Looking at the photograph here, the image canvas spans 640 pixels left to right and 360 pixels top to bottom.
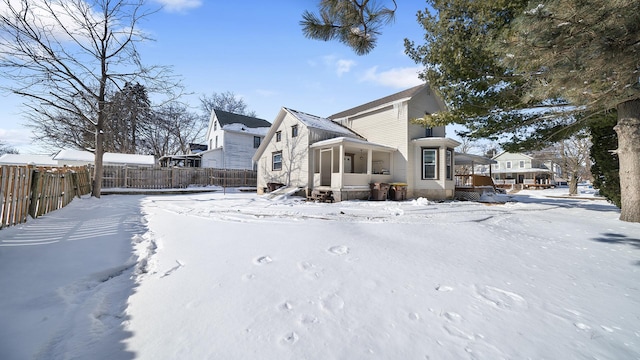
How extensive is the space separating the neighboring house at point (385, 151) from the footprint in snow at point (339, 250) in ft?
25.2

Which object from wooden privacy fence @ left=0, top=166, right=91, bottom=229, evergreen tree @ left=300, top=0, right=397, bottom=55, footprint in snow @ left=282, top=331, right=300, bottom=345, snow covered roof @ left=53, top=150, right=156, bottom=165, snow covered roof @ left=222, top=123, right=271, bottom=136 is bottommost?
footprint in snow @ left=282, top=331, right=300, bottom=345

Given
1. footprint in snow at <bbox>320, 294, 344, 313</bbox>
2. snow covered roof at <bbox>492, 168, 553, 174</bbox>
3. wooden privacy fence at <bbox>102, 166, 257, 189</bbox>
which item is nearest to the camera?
footprint in snow at <bbox>320, 294, 344, 313</bbox>

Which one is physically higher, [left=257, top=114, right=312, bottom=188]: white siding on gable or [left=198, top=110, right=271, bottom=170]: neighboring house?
[left=198, top=110, right=271, bottom=170]: neighboring house

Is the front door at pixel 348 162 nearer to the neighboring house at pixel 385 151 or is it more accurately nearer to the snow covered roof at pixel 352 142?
the neighboring house at pixel 385 151

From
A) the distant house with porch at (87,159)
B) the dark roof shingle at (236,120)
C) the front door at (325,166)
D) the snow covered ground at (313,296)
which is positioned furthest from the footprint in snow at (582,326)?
the distant house with porch at (87,159)

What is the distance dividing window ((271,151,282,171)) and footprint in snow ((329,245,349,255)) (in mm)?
12008

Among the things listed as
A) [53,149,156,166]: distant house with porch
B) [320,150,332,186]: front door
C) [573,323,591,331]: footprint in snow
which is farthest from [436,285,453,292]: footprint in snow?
[53,149,156,166]: distant house with porch

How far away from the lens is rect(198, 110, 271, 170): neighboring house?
25.0 m

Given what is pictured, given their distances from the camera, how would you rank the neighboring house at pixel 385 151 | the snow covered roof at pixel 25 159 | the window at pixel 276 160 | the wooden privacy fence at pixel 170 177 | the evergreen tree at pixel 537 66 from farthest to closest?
the snow covered roof at pixel 25 159 < the wooden privacy fence at pixel 170 177 < the window at pixel 276 160 < the neighboring house at pixel 385 151 < the evergreen tree at pixel 537 66

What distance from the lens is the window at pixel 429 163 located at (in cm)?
1339

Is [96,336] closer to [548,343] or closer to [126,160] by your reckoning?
[548,343]

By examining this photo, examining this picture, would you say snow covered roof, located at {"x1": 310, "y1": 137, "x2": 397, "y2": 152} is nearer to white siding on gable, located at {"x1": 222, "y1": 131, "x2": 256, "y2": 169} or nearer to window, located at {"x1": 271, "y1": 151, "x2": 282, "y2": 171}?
window, located at {"x1": 271, "y1": 151, "x2": 282, "y2": 171}

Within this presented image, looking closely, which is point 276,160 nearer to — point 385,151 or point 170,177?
point 385,151

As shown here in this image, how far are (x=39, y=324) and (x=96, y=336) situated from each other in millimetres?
531
